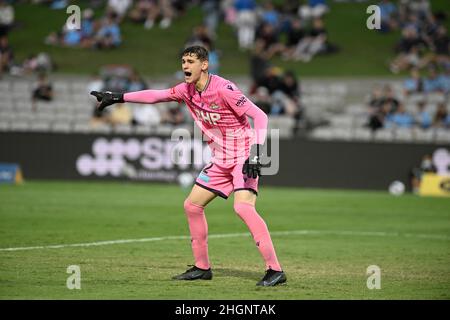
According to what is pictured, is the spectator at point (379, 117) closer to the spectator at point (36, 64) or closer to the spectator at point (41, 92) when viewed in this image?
the spectator at point (41, 92)

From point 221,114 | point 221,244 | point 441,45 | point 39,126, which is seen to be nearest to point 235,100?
point 221,114

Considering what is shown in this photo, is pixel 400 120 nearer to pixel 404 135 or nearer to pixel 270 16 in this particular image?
pixel 404 135

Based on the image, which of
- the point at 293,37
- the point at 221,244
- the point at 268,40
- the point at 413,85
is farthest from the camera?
the point at 293,37

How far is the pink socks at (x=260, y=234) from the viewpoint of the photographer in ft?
30.3

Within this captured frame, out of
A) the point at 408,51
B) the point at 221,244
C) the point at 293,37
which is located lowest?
the point at 221,244

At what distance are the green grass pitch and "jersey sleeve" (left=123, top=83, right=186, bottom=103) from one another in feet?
5.98

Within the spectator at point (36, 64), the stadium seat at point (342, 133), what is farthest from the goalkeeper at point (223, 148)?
the spectator at point (36, 64)

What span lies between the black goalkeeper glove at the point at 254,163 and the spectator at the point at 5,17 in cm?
2316

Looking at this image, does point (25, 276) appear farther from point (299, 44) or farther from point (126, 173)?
point (299, 44)

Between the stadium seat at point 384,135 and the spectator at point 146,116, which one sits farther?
the spectator at point 146,116

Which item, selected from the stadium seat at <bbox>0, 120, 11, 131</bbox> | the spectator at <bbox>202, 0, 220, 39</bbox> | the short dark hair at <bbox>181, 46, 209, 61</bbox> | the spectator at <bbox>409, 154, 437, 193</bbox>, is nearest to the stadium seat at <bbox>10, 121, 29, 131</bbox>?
the stadium seat at <bbox>0, 120, 11, 131</bbox>

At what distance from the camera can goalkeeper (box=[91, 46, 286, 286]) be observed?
9.25 metres

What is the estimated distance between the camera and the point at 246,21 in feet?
100.0

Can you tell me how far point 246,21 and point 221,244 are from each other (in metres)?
18.4
